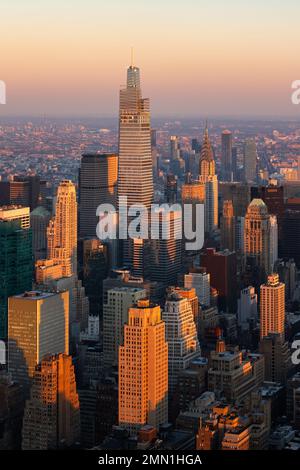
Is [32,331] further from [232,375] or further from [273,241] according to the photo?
[273,241]

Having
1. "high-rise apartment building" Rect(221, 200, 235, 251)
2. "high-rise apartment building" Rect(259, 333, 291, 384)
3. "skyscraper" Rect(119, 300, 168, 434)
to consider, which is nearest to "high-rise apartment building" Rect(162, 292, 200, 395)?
"high-rise apartment building" Rect(259, 333, 291, 384)

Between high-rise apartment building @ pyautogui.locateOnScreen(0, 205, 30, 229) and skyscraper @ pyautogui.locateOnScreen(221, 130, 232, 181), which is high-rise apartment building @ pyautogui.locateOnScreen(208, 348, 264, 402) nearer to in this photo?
high-rise apartment building @ pyautogui.locateOnScreen(0, 205, 30, 229)

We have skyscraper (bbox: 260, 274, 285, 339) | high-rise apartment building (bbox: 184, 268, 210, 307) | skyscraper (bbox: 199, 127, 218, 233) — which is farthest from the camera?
skyscraper (bbox: 199, 127, 218, 233)

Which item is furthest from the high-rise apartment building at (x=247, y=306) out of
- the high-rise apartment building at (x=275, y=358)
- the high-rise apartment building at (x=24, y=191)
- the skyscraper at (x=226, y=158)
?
the high-rise apartment building at (x=24, y=191)

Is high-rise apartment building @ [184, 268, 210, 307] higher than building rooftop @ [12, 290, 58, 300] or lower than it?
lower

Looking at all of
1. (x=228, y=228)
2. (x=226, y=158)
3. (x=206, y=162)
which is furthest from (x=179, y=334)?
(x=206, y=162)

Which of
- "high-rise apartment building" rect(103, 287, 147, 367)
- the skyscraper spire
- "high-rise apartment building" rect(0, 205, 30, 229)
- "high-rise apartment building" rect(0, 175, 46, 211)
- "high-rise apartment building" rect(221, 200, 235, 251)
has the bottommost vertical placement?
"high-rise apartment building" rect(103, 287, 147, 367)

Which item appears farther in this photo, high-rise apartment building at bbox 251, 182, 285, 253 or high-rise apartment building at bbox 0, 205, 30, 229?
high-rise apartment building at bbox 251, 182, 285, 253
